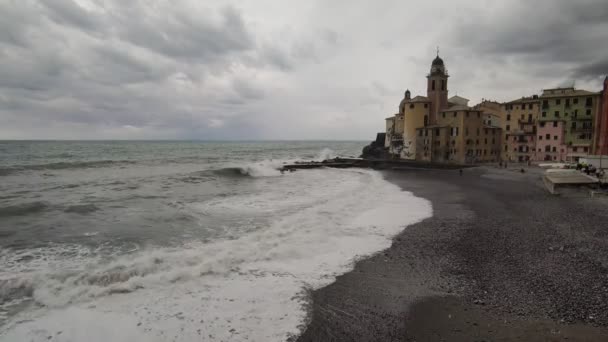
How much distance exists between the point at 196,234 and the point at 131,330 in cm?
773

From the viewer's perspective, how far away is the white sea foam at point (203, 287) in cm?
688

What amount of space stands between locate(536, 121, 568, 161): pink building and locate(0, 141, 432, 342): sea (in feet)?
135

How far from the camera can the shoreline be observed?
6887 mm

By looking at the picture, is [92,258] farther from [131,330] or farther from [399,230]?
[399,230]

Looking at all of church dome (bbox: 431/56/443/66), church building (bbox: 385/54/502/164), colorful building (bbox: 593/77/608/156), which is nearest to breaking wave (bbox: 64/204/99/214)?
church building (bbox: 385/54/502/164)

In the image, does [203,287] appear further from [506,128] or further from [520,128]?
[506,128]

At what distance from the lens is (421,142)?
187 ft

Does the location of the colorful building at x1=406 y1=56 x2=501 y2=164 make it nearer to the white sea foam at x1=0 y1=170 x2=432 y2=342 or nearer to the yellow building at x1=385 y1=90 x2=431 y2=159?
→ the yellow building at x1=385 y1=90 x2=431 y2=159

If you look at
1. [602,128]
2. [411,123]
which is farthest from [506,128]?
[411,123]

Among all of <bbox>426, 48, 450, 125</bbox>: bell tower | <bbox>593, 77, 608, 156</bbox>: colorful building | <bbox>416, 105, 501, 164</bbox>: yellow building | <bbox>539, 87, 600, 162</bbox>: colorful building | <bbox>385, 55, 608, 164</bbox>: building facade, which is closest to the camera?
<bbox>593, 77, 608, 156</bbox>: colorful building

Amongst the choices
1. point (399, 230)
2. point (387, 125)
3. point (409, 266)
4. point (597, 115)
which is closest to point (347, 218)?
point (399, 230)

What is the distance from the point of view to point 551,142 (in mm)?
49906

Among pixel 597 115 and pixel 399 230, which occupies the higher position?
pixel 597 115

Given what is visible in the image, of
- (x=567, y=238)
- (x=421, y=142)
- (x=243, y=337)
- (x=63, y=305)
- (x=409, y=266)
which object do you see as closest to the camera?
(x=243, y=337)
